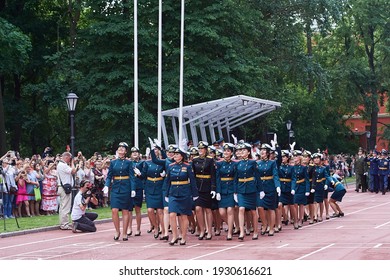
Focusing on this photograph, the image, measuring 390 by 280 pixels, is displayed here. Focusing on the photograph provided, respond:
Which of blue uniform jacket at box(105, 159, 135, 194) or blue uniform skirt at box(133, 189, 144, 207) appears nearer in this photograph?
blue uniform jacket at box(105, 159, 135, 194)

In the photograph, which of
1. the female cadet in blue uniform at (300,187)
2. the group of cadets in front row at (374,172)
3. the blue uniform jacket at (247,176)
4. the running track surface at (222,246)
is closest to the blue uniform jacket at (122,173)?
the running track surface at (222,246)

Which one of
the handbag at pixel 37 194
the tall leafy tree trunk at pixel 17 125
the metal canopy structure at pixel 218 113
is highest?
the tall leafy tree trunk at pixel 17 125

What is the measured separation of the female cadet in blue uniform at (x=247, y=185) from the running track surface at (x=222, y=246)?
68 cm

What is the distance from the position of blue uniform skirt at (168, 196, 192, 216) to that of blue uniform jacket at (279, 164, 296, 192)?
195 inches

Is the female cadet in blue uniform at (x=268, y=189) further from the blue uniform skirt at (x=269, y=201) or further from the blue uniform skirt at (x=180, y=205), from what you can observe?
the blue uniform skirt at (x=180, y=205)

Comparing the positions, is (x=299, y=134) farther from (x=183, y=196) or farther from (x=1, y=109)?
(x=183, y=196)

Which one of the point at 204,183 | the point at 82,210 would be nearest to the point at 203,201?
the point at 204,183

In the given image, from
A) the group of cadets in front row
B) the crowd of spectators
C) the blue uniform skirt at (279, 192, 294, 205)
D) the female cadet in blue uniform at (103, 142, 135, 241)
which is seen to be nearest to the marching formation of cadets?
the female cadet in blue uniform at (103, 142, 135, 241)

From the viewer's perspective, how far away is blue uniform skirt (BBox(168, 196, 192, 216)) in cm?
1950

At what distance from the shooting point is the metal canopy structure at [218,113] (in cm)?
3284

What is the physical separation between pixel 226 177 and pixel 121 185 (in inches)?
94.9

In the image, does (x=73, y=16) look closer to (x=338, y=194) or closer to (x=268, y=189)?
(x=338, y=194)

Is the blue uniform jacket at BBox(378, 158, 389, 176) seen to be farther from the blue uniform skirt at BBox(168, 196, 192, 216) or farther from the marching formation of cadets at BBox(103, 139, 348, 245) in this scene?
the blue uniform skirt at BBox(168, 196, 192, 216)

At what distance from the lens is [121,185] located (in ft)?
68.0
